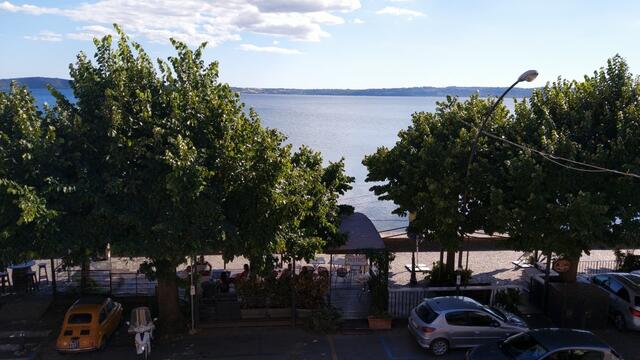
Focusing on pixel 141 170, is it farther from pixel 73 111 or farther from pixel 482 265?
pixel 482 265

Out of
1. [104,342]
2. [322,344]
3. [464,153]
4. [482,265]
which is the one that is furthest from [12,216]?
[482,265]

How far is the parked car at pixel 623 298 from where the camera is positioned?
17.7 m

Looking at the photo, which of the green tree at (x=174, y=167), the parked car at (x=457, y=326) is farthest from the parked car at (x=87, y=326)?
the parked car at (x=457, y=326)

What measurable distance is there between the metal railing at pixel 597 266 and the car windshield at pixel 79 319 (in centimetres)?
1861

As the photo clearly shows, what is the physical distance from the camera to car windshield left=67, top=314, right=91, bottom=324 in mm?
15906

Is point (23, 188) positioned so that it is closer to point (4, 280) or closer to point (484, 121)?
point (4, 280)

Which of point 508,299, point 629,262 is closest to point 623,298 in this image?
point 508,299

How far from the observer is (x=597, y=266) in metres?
24.5

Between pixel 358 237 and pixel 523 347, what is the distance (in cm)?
664

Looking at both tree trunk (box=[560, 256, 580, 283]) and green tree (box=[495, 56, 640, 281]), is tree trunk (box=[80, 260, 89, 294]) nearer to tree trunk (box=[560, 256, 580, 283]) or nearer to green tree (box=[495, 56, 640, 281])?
green tree (box=[495, 56, 640, 281])

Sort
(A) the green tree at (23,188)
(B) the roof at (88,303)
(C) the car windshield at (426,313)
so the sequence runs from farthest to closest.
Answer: (B) the roof at (88,303)
(C) the car windshield at (426,313)
(A) the green tree at (23,188)

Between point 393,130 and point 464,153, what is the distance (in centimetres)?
11594

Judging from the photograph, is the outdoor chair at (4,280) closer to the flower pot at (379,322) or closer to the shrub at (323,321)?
the shrub at (323,321)

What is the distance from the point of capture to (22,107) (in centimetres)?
1584
